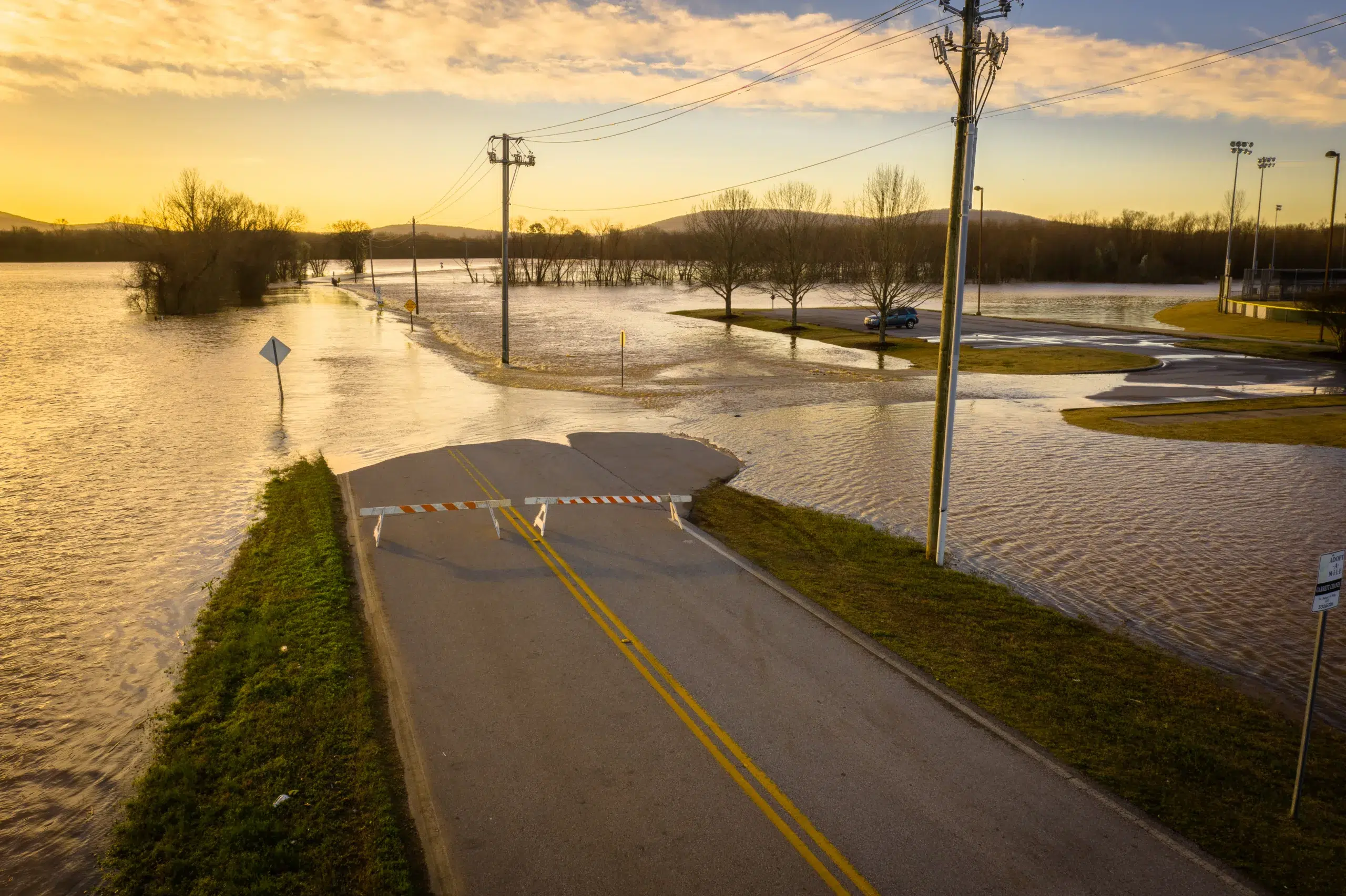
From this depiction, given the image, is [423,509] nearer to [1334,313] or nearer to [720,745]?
[720,745]

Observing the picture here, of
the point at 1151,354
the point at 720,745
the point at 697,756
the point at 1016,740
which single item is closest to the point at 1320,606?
the point at 1016,740

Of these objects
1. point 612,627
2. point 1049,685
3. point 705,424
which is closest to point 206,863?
point 612,627

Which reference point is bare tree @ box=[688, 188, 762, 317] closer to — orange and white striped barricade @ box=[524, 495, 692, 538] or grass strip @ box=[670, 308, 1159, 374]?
grass strip @ box=[670, 308, 1159, 374]

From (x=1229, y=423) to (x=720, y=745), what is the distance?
80.6 ft

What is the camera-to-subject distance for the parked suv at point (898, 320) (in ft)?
184

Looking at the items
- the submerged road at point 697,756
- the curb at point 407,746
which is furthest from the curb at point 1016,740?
the curb at point 407,746

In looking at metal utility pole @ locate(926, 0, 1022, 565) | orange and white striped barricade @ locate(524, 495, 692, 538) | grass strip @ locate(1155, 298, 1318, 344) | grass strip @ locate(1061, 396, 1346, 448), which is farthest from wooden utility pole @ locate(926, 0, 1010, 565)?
grass strip @ locate(1155, 298, 1318, 344)

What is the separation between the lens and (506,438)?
23.0 m

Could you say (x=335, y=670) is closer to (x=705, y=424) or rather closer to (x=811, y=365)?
(x=705, y=424)

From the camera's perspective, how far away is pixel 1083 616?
1163 cm

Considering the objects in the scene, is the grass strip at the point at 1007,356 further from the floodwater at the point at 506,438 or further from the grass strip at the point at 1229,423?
the grass strip at the point at 1229,423

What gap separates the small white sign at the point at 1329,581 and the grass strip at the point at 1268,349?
42.2 m

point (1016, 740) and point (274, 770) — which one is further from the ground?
point (1016, 740)

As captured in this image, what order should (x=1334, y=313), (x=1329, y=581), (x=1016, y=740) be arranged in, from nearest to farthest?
(x=1329, y=581)
(x=1016, y=740)
(x=1334, y=313)
